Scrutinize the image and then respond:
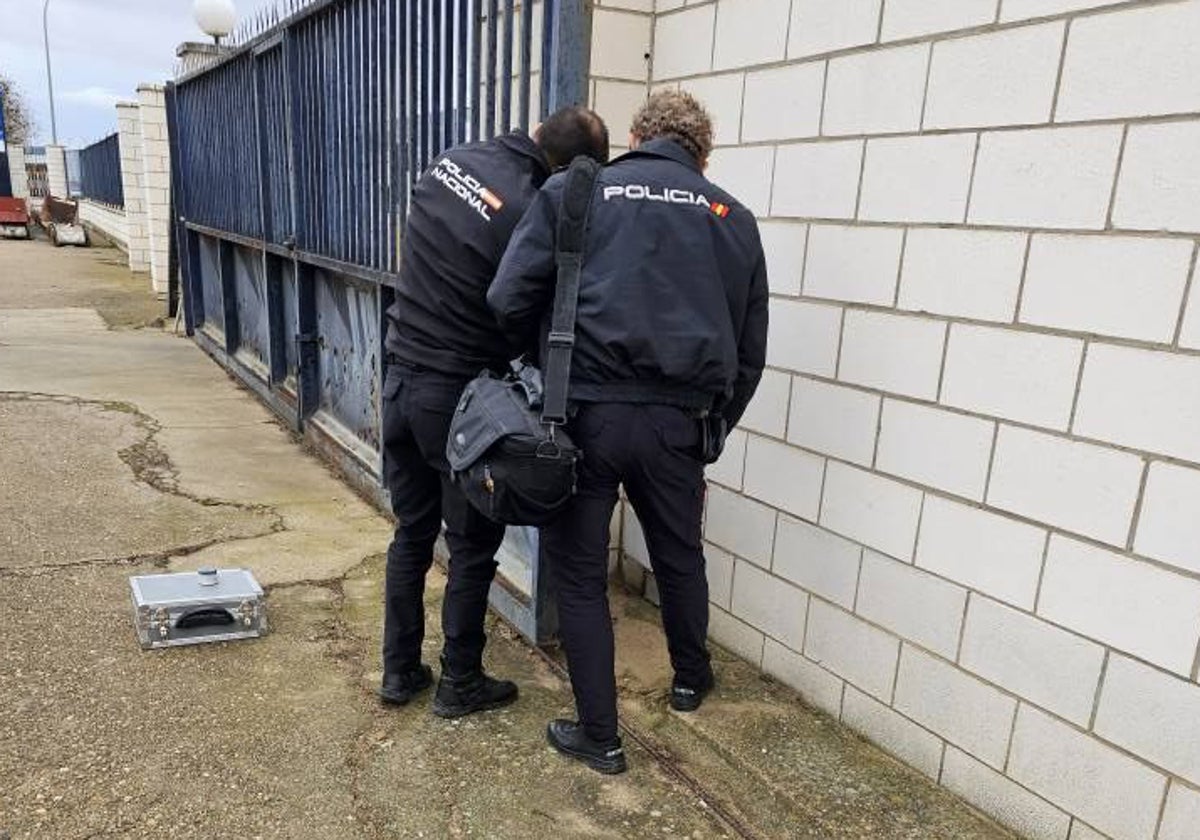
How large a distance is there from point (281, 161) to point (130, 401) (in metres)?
2.24

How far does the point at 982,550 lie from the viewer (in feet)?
8.18

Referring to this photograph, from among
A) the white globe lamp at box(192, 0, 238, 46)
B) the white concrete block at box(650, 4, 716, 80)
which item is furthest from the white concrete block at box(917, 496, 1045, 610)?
the white globe lamp at box(192, 0, 238, 46)

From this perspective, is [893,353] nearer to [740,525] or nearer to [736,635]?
[740,525]

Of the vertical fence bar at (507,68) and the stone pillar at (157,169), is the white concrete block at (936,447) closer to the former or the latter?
the vertical fence bar at (507,68)

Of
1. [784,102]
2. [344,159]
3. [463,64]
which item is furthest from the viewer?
[344,159]

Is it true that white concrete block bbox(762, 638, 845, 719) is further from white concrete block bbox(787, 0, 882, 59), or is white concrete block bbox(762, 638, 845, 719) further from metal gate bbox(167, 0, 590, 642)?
white concrete block bbox(787, 0, 882, 59)

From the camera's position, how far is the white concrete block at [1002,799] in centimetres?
239

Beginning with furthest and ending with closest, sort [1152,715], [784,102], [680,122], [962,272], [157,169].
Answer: [157,169]
[784,102]
[680,122]
[962,272]
[1152,715]

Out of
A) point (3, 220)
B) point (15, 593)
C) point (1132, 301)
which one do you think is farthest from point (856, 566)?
point (3, 220)

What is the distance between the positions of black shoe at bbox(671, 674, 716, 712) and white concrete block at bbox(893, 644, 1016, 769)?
638 mm

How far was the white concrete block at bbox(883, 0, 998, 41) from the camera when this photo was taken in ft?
7.80

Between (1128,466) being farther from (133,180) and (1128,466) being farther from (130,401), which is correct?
(133,180)

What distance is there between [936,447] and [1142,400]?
0.59 meters

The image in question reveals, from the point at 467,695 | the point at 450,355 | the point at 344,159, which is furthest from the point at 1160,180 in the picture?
the point at 344,159
